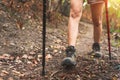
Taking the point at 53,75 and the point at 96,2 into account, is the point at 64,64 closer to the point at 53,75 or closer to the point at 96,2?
the point at 53,75

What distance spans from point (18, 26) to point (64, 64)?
2.18 meters

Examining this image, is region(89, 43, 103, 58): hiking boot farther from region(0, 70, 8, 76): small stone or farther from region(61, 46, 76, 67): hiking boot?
region(0, 70, 8, 76): small stone

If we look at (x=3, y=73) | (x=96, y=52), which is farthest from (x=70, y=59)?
(x=96, y=52)

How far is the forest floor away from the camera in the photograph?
4.81 meters

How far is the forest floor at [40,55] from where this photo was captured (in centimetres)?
481

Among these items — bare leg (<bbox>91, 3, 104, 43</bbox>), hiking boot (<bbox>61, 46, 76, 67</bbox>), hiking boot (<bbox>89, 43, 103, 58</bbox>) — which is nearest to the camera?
hiking boot (<bbox>61, 46, 76, 67</bbox>)

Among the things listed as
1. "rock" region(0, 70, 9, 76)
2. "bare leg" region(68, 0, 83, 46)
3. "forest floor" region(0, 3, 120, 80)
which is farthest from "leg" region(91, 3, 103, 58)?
"rock" region(0, 70, 9, 76)

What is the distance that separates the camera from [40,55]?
575cm

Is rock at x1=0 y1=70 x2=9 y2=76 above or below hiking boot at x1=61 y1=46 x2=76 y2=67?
below

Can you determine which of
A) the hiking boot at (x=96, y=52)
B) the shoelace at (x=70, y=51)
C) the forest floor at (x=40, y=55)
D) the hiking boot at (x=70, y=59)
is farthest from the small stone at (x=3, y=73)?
the hiking boot at (x=96, y=52)

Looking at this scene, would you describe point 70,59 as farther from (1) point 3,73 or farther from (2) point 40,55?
(2) point 40,55

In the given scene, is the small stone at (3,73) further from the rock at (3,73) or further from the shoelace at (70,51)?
the shoelace at (70,51)

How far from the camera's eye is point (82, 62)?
546cm

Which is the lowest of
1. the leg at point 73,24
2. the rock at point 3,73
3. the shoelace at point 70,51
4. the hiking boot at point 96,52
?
the rock at point 3,73
